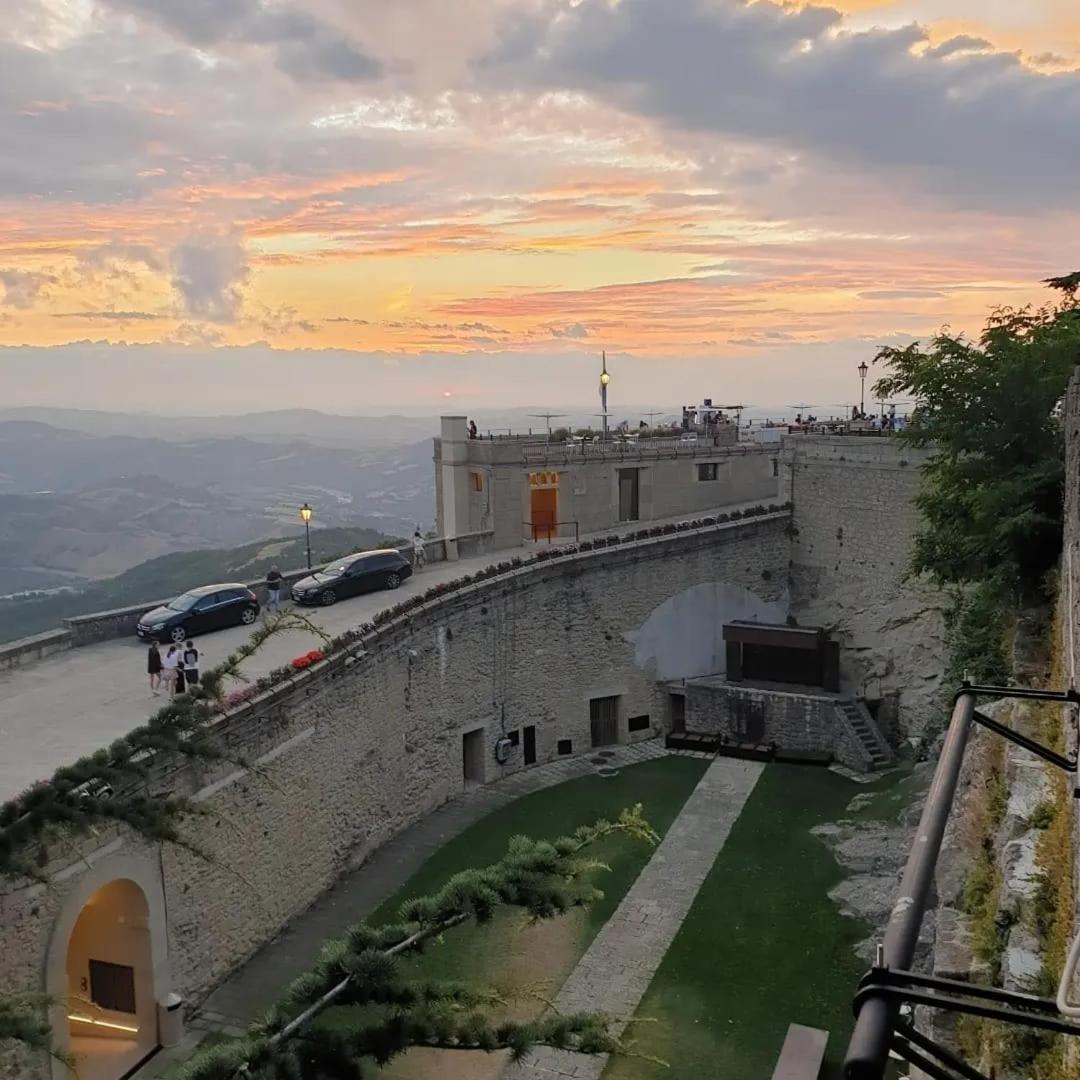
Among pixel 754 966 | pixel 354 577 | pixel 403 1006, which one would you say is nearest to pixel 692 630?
pixel 354 577

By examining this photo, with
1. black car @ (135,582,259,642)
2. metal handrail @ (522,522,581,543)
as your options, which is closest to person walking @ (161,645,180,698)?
black car @ (135,582,259,642)

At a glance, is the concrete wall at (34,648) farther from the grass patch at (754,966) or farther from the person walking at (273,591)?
the grass patch at (754,966)

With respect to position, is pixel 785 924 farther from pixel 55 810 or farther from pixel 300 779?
pixel 55 810

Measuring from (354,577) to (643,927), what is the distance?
13.8m

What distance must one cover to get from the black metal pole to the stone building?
33.1 meters

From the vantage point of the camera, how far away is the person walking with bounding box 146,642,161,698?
826 inches

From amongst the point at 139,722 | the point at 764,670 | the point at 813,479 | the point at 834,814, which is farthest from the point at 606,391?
the point at 139,722

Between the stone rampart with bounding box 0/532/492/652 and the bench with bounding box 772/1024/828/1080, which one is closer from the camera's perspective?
the bench with bounding box 772/1024/828/1080

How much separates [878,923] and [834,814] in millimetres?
6481

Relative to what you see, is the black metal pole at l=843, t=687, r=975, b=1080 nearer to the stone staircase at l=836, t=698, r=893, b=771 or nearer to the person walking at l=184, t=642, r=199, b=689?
the person walking at l=184, t=642, r=199, b=689

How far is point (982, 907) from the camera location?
10031 mm

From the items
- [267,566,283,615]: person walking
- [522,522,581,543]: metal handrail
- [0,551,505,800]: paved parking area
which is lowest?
[0,551,505,800]: paved parking area

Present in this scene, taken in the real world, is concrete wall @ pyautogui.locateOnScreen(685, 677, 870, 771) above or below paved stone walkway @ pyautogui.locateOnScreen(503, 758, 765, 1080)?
above

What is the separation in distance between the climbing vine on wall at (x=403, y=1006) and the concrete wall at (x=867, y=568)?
948 inches
